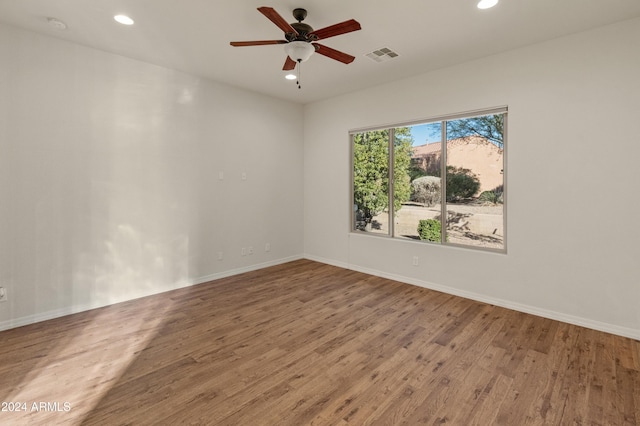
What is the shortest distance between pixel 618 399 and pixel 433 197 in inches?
104

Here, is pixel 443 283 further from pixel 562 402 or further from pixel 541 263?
pixel 562 402

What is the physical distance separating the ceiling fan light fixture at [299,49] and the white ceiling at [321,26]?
29 centimetres

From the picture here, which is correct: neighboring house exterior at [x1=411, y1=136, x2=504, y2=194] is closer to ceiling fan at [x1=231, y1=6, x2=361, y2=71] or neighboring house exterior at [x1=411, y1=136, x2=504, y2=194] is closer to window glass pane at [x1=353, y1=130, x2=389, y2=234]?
window glass pane at [x1=353, y1=130, x2=389, y2=234]

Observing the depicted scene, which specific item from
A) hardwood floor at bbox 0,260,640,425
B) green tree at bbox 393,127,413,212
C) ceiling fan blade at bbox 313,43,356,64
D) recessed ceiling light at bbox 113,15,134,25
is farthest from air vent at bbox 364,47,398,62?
hardwood floor at bbox 0,260,640,425

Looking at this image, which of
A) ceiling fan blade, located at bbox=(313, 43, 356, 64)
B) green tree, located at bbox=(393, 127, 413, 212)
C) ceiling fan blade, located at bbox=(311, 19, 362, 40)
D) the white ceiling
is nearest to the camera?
ceiling fan blade, located at bbox=(311, 19, 362, 40)

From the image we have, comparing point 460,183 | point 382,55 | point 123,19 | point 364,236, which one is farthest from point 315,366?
point 123,19

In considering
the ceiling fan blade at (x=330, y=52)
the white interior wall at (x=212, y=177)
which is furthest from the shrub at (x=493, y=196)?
the ceiling fan blade at (x=330, y=52)

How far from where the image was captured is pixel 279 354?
8.16ft

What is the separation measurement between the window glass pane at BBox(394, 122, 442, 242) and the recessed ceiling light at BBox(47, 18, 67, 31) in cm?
394

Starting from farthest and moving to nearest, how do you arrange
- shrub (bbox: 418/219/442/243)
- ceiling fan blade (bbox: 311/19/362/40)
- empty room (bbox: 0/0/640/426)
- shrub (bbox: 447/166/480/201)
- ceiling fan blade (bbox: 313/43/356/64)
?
shrub (bbox: 418/219/442/243) < shrub (bbox: 447/166/480/201) < ceiling fan blade (bbox: 313/43/356/64) < ceiling fan blade (bbox: 311/19/362/40) < empty room (bbox: 0/0/640/426)

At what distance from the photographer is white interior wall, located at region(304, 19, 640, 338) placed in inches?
111

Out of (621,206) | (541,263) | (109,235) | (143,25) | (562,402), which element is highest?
(143,25)

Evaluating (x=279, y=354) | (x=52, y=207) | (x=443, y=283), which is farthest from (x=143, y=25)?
(x=443, y=283)

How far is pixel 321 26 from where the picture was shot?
289 centimetres
